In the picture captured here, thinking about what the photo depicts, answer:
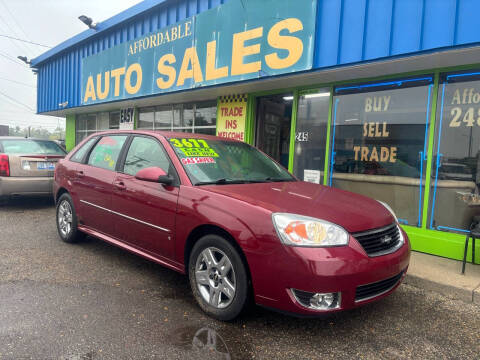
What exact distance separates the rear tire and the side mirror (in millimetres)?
1928

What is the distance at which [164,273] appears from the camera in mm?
3732

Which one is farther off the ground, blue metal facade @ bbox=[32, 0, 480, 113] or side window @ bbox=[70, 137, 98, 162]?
blue metal facade @ bbox=[32, 0, 480, 113]

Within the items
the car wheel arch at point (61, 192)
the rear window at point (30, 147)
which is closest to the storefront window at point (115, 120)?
the rear window at point (30, 147)

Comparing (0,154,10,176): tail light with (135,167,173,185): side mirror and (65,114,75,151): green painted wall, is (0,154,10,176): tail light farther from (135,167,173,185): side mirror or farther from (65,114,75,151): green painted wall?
(65,114,75,151): green painted wall

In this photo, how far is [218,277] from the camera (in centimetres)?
271

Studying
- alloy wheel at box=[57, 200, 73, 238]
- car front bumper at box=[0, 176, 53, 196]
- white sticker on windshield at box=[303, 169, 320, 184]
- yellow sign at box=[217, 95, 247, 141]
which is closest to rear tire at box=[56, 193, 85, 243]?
alloy wheel at box=[57, 200, 73, 238]

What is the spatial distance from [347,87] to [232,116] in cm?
282

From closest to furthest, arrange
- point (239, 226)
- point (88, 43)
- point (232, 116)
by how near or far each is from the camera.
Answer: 1. point (239, 226)
2. point (232, 116)
3. point (88, 43)

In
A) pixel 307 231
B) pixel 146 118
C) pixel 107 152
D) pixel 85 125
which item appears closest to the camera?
pixel 307 231

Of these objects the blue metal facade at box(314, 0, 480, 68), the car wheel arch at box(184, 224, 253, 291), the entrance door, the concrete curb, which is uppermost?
the blue metal facade at box(314, 0, 480, 68)

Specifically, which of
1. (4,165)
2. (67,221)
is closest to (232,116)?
(67,221)

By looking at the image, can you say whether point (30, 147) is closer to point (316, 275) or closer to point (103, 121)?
point (103, 121)

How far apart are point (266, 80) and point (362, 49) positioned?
181 cm

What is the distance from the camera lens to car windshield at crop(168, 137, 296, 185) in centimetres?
319
